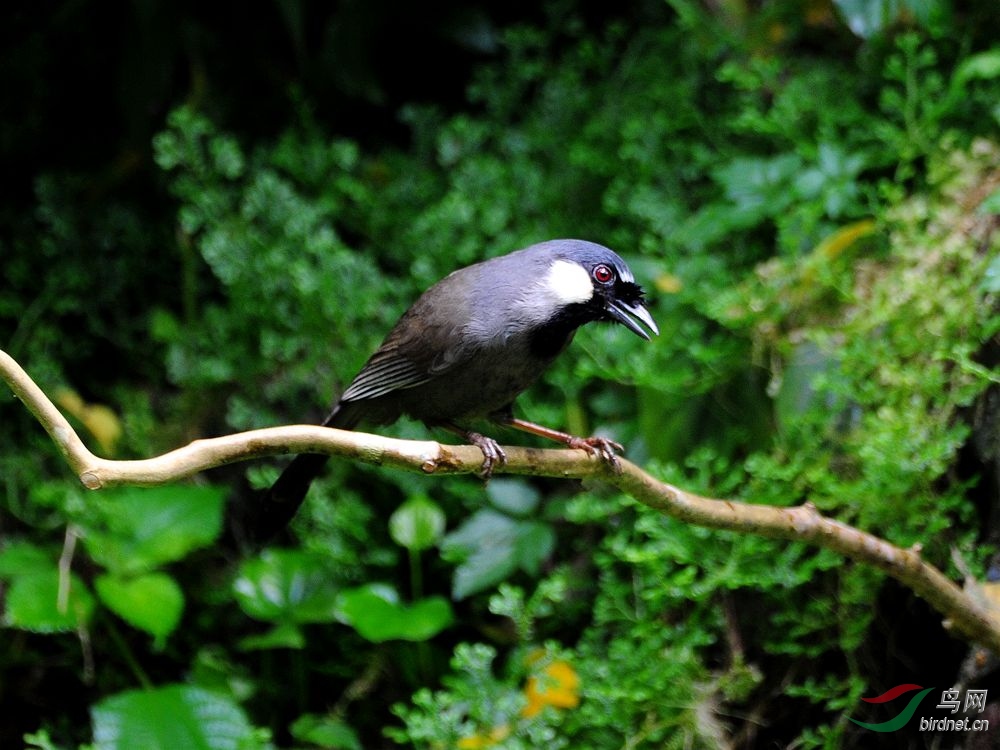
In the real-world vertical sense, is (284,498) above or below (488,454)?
below

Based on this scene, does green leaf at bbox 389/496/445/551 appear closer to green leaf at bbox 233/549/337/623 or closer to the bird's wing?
green leaf at bbox 233/549/337/623

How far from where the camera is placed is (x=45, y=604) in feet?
11.8

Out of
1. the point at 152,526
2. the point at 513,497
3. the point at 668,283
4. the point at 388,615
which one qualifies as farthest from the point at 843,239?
the point at 152,526

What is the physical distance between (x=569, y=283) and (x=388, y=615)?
1.34 metres

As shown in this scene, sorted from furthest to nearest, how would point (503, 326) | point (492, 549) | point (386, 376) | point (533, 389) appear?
point (533, 389), point (492, 549), point (386, 376), point (503, 326)

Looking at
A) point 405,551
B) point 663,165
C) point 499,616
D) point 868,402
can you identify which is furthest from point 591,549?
point 663,165

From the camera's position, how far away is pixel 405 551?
4.21 meters

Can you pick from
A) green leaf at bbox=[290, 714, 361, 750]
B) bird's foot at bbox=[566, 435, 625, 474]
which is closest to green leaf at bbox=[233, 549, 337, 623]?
green leaf at bbox=[290, 714, 361, 750]

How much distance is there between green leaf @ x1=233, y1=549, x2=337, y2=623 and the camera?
3.78m

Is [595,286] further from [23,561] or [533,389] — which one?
[23,561]

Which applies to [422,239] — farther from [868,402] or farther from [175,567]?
[868,402]

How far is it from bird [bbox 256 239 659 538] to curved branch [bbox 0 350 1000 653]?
0.23 metres

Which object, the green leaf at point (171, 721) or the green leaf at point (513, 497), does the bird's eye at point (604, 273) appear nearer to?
the green leaf at point (513, 497)

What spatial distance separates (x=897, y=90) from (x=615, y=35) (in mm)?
1330
